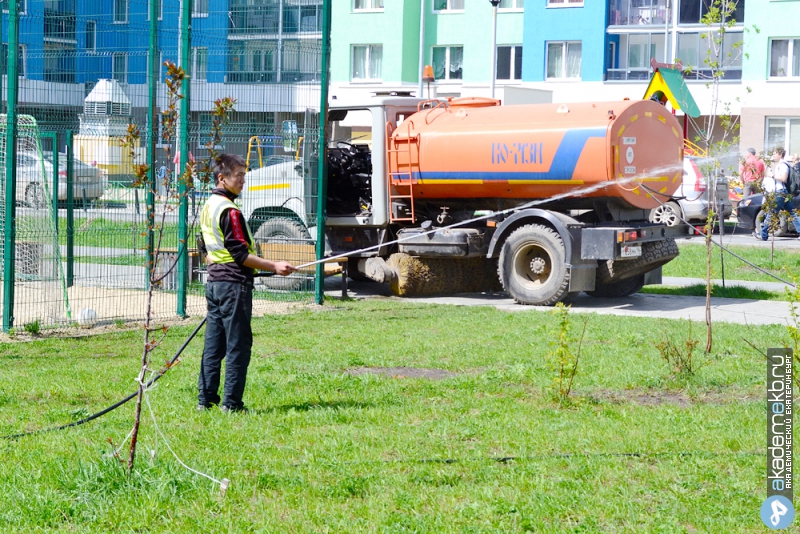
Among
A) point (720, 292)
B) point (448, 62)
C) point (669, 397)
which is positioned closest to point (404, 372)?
point (669, 397)

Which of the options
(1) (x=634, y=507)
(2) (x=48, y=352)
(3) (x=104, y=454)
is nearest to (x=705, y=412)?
(1) (x=634, y=507)

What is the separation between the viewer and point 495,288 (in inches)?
620

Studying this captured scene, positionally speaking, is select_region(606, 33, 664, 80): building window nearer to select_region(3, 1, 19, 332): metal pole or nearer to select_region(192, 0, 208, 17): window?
select_region(192, 0, 208, 17): window

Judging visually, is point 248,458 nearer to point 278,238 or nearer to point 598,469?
point 598,469

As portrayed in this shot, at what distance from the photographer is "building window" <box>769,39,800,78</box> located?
4191 cm

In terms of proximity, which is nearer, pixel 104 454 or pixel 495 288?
pixel 104 454

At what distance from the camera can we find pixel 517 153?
44.3 ft

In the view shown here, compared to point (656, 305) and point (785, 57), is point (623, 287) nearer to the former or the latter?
point (656, 305)

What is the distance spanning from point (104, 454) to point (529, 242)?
8.82m

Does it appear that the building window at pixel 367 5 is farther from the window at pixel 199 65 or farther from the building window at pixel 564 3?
the window at pixel 199 65

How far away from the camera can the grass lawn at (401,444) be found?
16.9 ft

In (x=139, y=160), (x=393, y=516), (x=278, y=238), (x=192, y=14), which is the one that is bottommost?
(x=393, y=516)

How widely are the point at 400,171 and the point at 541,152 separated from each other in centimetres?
223

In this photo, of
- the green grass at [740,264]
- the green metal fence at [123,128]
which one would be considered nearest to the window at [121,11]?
the green metal fence at [123,128]
